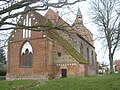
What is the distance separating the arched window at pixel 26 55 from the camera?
32531mm

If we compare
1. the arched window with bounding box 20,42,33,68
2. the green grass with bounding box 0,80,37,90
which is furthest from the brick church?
the green grass with bounding box 0,80,37,90

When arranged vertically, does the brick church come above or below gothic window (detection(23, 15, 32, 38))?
below

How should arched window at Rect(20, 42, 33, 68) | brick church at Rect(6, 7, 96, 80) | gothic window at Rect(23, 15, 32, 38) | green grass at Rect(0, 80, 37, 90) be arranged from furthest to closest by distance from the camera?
1. gothic window at Rect(23, 15, 32, 38)
2. arched window at Rect(20, 42, 33, 68)
3. brick church at Rect(6, 7, 96, 80)
4. green grass at Rect(0, 80, 37, 90)

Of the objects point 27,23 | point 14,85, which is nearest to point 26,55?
point 27,23

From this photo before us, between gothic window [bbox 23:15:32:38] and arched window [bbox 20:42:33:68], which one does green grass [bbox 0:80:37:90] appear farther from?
Result: gothic window [bbox 23:15:32:38]

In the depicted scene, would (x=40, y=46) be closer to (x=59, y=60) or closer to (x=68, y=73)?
(x=59, y=60)

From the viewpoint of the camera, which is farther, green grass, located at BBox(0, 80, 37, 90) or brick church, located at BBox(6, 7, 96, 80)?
brick church, located at BBox(6, 7, 96, 80)

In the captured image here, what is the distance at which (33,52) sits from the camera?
105 ft

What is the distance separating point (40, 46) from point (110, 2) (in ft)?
40.1

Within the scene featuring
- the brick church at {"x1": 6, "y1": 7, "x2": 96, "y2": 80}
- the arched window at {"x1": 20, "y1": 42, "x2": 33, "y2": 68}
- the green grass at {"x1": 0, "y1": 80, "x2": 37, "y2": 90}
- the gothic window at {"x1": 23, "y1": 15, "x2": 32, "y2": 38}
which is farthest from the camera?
the gothic window at {"x1": 23, "y1": 15, "x2": 32, "y2": 38}

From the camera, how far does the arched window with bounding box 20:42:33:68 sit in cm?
3253

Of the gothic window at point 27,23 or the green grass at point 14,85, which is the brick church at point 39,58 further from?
the green grass at point 14,85

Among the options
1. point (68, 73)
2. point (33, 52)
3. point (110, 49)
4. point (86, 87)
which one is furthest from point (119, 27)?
point (86, 87)

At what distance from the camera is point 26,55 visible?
33.2 meters
